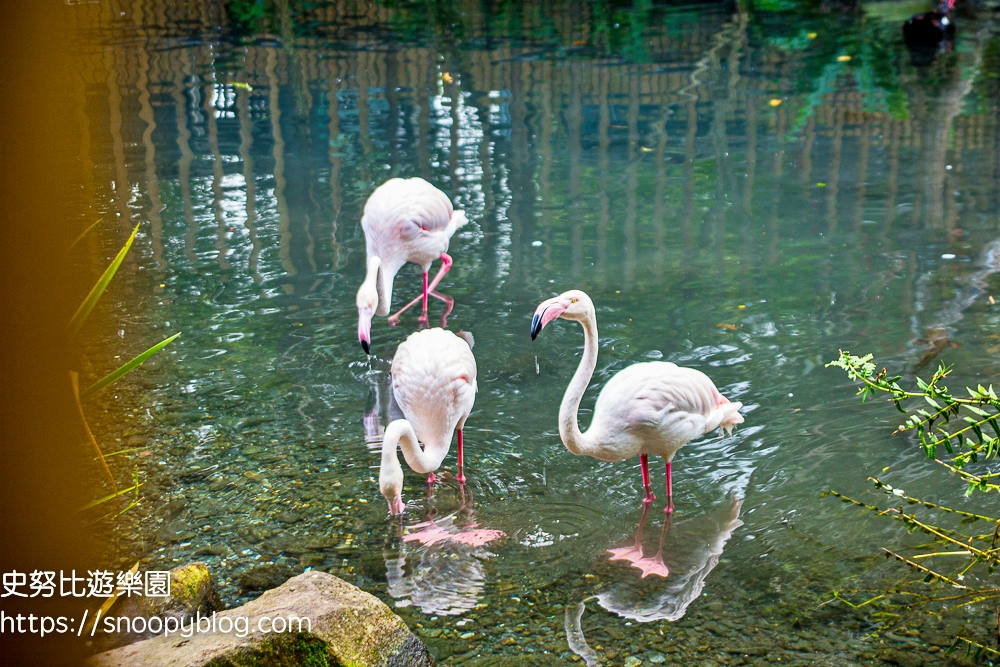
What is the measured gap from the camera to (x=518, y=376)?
4910 millimetres

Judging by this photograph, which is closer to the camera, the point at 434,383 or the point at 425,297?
the point at 434,383

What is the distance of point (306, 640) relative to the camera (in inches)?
96.1

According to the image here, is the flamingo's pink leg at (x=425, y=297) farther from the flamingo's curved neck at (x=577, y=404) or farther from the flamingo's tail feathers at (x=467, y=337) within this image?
the flamingo's curved neck at (x=577, y=404)

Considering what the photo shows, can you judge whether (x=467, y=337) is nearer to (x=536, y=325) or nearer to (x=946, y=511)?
(x=536, y=325)

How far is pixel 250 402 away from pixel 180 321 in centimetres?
120

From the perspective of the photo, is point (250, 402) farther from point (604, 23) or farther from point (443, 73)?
point (604, 23)

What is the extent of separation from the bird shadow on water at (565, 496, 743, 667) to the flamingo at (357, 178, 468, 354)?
2520 millimetres

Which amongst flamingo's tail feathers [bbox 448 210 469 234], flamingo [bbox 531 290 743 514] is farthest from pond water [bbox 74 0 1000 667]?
flamingo's tail feathers [bbox 448 210 469 234]

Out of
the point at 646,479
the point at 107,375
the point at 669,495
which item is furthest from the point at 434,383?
the point at 107,375

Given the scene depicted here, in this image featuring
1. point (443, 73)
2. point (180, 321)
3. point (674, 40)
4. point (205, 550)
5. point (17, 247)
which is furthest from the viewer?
point (674, 40)

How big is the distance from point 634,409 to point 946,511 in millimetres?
1241

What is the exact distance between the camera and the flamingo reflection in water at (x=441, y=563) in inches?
129

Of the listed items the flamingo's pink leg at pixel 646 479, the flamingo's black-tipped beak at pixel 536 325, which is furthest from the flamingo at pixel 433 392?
Answer: the flamingo's pink leg at pixel 646 479

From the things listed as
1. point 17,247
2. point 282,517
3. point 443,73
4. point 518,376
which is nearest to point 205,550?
point 282,517
